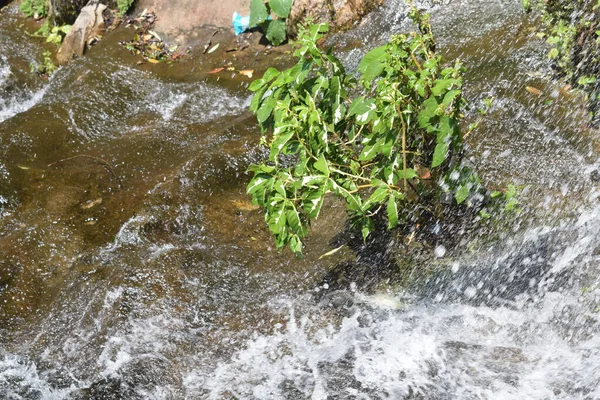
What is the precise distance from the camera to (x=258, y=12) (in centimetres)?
692

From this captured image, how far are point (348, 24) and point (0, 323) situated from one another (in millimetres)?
4311

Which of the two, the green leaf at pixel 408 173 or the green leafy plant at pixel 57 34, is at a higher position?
the green leafy plant at pixel 57 34

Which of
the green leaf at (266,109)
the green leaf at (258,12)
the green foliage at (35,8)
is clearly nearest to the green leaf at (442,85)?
the green leaf at (266,109)

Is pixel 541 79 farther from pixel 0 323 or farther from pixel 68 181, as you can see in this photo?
pixel 0 323

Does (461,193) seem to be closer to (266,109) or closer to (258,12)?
(266,109)

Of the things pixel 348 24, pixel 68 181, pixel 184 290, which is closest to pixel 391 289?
pixel 184 290

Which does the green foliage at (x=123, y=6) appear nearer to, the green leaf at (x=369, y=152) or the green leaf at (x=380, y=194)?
the green leaf at (x=369, y=152)

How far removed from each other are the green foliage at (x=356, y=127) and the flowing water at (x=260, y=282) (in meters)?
0.61

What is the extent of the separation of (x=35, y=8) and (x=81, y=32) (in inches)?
57.1

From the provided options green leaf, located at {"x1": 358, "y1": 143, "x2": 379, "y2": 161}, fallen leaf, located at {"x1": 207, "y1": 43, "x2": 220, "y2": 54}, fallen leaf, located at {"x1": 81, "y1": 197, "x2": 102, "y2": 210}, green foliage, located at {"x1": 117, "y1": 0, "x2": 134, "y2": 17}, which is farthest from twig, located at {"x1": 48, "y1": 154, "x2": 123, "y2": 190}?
green foliage, located at {"x1": 117, "y1": 0, "x2": 134, "y2": 17}

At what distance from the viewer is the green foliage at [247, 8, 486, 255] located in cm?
345

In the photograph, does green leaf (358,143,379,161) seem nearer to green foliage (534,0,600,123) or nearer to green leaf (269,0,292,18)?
green foliage (534,0,600,123)

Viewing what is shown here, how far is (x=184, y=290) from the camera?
426cm

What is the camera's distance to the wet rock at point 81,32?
745 cm
